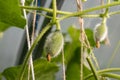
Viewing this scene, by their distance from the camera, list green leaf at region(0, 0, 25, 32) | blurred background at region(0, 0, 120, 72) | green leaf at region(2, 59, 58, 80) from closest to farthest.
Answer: green leaf at region(0, 0, 25, 32), green leaf at region(2, 59, 58, 80), blurred background at region(0, 0, 120, 72)

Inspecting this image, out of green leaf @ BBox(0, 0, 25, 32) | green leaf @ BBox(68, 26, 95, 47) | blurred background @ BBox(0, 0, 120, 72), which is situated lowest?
blurred background @ BBox(0, 0, 120, 72)

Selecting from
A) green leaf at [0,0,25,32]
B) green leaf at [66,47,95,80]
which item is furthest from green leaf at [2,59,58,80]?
green leaf at [0,0,25,32]

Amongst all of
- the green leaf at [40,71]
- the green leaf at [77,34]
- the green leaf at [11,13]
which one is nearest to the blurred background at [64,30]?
the green leaf at [77,34]

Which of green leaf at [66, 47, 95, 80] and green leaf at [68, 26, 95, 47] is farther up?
green leaf at [68, 26, 95, 47]

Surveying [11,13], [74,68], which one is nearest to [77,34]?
[74,68]

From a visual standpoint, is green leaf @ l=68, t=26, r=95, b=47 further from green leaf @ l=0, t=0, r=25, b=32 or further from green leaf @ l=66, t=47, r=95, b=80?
green leaf @ l=0, t=0, r=25, b=32

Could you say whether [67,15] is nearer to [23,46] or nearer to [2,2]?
[2,2]
